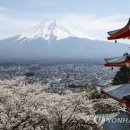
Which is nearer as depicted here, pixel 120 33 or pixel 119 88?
pixel 120 33

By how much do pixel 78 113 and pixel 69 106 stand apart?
752 mm

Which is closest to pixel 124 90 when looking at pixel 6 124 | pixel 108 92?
pixel 108 92

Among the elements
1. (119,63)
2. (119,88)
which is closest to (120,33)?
(119,63)

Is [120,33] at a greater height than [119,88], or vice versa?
[120,33]

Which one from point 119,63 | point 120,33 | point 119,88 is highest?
point 120,33

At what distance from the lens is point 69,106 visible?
20.8 m

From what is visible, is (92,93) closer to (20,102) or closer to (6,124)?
(20,102)

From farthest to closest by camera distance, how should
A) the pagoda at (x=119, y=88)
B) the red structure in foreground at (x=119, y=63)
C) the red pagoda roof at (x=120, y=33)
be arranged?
the pagoda at (x=119, y=88), the red structure in foreground at (x=119, y=63), the red pagoda roof at (x=120, y=33)

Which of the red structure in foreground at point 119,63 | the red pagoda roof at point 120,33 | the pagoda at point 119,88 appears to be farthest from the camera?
the pagoda at point 119,88


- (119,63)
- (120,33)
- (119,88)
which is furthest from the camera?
(119,88)

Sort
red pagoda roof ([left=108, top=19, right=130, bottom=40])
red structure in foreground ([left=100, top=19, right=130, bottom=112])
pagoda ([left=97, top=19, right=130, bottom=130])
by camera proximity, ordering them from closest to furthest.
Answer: red pagoda roof ([left=108, top=19, right=130, bottom=40]) < red structure in foreground ([left=100, top=19, right=130, bottom=112]) < pagoda ([left=97, top=19, right=130, bottom=130])

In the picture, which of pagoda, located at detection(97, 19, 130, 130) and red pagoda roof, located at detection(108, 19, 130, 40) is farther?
pagoda, located at detection(97, 19, 130, 130)

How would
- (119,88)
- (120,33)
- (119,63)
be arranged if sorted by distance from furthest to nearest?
(119,88), (119,63), (120,33)

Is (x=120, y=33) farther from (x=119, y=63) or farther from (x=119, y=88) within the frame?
(x=119, y=88)
